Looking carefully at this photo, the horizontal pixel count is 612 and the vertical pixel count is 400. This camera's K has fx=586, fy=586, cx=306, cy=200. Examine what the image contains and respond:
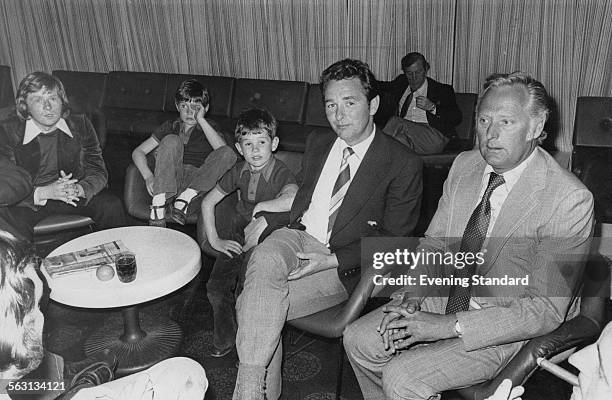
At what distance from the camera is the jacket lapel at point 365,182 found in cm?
270

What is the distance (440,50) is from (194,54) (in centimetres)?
285

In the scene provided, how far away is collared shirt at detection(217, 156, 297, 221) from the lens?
309 cm

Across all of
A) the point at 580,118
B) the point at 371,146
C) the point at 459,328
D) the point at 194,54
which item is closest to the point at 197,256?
the point at 371,146

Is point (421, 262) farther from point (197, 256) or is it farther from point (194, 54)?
point (194, 54)

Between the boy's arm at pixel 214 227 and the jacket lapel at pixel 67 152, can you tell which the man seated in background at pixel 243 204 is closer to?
the boy's arm at pixel 214 227

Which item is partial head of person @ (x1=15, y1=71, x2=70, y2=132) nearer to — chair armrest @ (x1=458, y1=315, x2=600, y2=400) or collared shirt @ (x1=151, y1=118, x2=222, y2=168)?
collared shirt @ (x1=151, y1=118, x2=222, y2=168)

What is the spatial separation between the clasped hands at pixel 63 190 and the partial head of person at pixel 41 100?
324 mm

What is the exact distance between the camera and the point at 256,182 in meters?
3.10

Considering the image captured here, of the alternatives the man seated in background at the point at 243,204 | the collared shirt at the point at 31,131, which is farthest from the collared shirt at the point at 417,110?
the collared shirt at the point at 31,131

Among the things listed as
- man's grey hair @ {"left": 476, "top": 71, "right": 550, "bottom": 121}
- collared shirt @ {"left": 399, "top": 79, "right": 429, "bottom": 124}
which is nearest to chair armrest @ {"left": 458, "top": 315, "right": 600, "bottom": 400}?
man's grey hair @ {"left": 476, "top": 71, "right": 550, "bottom": 121}

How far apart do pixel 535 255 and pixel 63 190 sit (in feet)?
8.78

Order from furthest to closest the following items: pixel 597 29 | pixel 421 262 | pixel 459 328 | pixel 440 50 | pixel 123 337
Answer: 1. pixel 440 50
2. pixel 597 29
3. pixel 123 337
4. pixel 421 262
5. pixel 459 328

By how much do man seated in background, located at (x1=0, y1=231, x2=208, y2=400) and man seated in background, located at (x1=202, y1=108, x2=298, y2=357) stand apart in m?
1.21

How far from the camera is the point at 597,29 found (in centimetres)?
495
